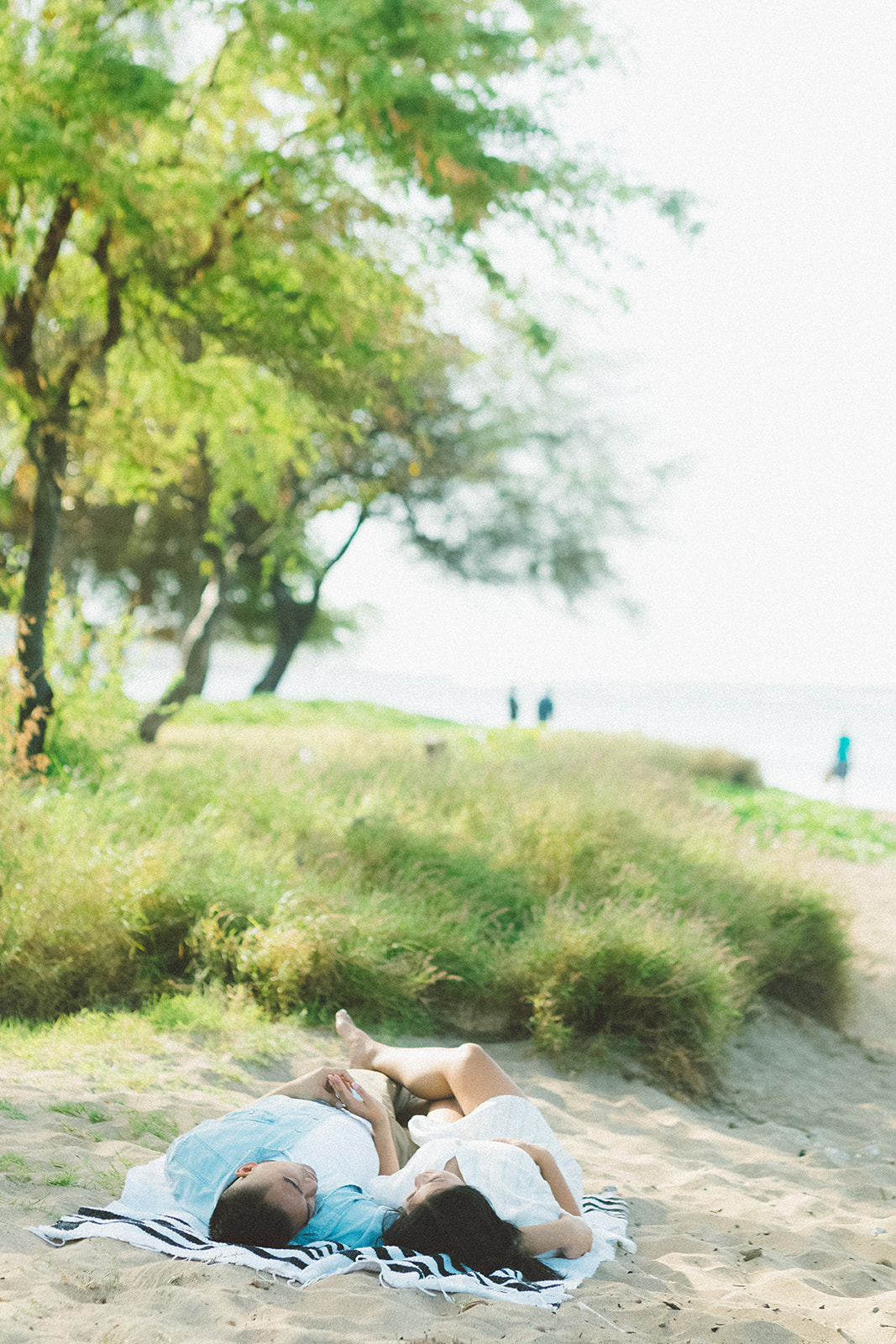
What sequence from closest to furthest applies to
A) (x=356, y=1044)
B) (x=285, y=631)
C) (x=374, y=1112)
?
(x=374, y=1112) < (x=356, y=1044) < (x=285, y=631)

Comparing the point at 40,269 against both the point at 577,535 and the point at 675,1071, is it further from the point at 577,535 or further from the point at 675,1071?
the point at 577,535

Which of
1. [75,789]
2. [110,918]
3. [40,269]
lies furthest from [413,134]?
[110,918]

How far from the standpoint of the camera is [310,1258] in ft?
9.18

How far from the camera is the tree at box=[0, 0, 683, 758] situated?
7.30 metres

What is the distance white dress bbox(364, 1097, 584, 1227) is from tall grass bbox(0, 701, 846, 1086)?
73.6 inches

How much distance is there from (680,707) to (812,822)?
45.6 meters

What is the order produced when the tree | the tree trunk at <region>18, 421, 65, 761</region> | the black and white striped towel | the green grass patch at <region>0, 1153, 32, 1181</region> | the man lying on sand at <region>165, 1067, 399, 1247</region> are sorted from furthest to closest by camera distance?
the tree trunk at <region>18, 421, 65, 761</region> → the tree → the green grass patch at <region>0, 1153, 32, 1181</region> → the man lying on sand at <region>165, 1067, 399, 1247</region> → the black and white striped towel

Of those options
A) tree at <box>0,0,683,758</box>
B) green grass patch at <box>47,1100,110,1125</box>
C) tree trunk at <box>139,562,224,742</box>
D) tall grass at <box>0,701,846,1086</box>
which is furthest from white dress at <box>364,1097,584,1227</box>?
tree trunk at <box>139,562,224,742</box>

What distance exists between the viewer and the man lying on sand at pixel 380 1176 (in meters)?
2.83

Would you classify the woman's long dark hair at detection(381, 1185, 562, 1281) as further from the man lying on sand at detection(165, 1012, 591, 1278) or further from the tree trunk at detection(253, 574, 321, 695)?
the tree trunk at detection(253, 574, 321, 695)

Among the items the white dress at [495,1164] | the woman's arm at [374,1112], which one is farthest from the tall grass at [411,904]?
the white dress at [495,1164]

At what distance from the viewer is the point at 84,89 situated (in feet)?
23.5

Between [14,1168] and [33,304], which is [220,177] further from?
[14,1168]

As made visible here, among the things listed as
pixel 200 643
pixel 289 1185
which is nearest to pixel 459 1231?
pixel 289 1185
